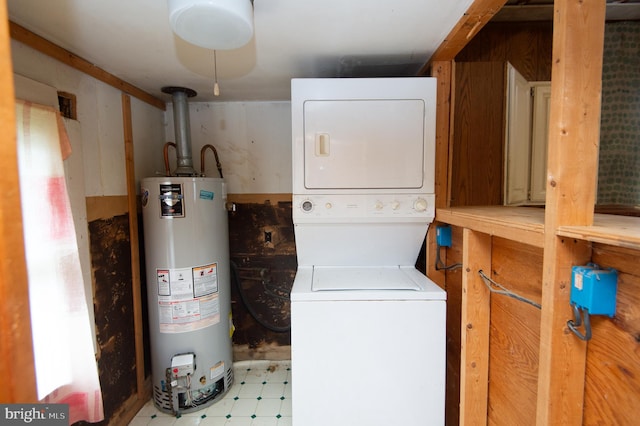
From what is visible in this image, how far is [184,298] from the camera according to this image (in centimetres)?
171

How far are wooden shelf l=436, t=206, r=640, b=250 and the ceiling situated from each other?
0.81 m

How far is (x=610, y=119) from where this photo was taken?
1791mm

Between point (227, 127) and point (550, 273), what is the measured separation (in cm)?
217

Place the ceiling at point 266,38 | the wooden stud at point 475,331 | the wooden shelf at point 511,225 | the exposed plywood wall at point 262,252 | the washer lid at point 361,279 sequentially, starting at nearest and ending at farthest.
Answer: the wooden shelf at point 511,225 < the ceiling at point 266,38 < the wooden stud at point 475,331 < the washer lid at point 361,279 < the exposed plywood wall at point 262,252

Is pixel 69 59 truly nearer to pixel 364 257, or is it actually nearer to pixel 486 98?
pixel 364 257

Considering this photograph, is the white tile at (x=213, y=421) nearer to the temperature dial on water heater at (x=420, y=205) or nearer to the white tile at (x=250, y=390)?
the white tile at (x=250, y=390)

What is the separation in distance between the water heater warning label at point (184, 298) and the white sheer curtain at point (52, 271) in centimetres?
44

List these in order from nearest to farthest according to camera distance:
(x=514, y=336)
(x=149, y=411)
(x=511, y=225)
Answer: (x=511, y=225), (x=514, y=336), (x=149, y=411)

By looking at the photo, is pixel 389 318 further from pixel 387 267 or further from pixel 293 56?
pixel 293 56

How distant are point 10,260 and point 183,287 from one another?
1.37 metres

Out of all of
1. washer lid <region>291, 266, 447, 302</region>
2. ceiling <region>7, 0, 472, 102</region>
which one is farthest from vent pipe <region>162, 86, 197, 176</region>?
washer lid <region>291, 266, 447, 302</region>

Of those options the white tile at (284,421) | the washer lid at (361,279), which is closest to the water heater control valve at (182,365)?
the white tile at (284,421)

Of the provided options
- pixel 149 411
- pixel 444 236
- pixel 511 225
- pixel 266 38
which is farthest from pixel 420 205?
pixel 149 411

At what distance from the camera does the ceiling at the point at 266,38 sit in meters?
1.02
